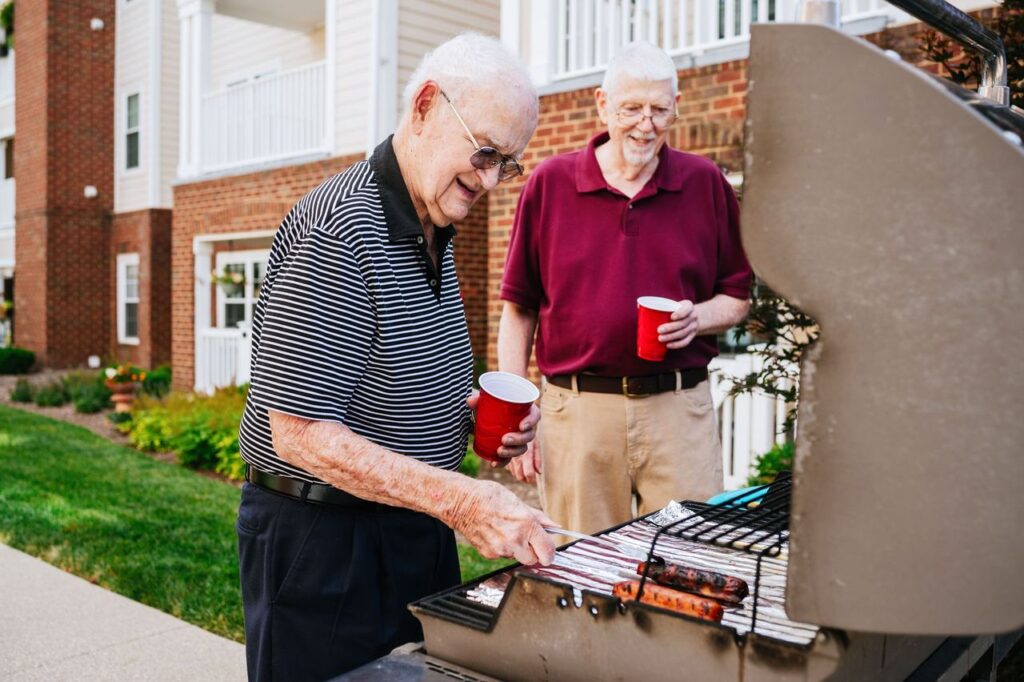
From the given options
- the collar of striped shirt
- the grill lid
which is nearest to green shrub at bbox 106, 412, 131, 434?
the collar of striped shirt

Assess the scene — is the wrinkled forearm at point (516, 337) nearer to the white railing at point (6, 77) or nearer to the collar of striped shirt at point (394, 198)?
the collar of striped shirt at point (394, 198)

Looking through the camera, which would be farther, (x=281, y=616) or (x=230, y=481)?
(x=230, y=481)

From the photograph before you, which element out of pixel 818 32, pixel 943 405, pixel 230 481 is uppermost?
pixel 818 32

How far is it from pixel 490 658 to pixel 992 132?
1.06m

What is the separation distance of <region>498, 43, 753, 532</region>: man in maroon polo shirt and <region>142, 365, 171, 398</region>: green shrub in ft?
39.5

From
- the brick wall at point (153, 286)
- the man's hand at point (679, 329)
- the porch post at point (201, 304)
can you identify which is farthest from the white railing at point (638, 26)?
the brick wall at point (153, 286)

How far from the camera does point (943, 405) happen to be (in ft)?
3.58

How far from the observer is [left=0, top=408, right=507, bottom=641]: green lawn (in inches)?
206

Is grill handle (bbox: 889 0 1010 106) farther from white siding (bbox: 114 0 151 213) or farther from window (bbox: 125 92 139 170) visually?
window (bbox: 125 92 139 170)

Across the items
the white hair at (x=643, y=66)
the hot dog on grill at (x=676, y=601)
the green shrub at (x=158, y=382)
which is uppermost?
the white hair at (x=643, y=66)

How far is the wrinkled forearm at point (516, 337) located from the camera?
327 cm

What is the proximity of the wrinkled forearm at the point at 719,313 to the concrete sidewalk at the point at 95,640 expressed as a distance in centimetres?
257

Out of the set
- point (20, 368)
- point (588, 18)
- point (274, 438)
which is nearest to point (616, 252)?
point (274, 438)

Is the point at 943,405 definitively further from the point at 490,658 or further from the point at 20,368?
the point at 20,368
